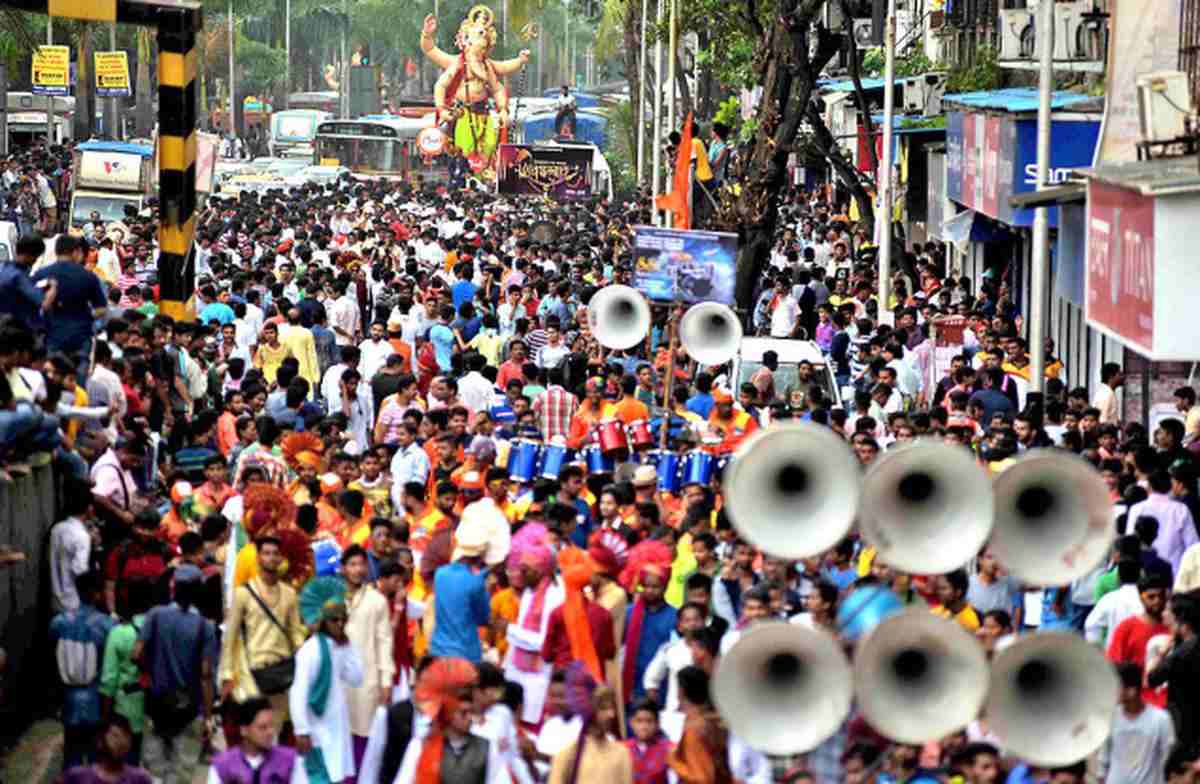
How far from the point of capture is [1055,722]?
357 inches

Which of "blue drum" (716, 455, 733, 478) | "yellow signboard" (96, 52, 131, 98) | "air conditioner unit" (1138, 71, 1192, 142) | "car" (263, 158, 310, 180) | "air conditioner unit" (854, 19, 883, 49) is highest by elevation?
"air conditioner unit" (854, 19, 883, 49)

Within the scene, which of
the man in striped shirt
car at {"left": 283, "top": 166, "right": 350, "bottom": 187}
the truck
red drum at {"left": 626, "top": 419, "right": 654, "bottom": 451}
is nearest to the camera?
red drum at {"left": 626, "top": 419, "right": 654, "bottom": 451}

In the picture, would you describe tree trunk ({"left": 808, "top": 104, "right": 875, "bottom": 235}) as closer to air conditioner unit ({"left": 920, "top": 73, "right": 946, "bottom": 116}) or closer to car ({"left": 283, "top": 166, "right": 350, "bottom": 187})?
air conditioner unit ({"left": 920, "top": 73, "right": 946, "bottom": 116})

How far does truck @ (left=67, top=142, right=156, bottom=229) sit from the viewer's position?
39188mm

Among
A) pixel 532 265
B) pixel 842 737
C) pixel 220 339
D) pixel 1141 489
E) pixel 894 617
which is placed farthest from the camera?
pixel 532 265

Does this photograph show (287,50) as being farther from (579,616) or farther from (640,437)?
(579,616)

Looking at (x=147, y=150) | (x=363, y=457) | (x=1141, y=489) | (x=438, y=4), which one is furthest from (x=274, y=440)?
(x=438, y=4)

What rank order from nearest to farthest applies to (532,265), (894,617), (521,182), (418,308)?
A: 1. (894,617)
2. (418,308)
3. (532,265)
4. (521,182)

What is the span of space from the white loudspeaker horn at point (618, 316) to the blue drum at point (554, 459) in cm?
254

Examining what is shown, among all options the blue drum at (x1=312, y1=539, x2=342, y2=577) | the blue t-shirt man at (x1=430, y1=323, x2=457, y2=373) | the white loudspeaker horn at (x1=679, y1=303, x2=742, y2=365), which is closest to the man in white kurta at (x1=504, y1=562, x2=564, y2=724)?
the blue drum at (x1=312, y1=539, x2=342, y2=577)

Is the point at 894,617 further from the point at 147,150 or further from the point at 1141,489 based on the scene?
the point at 147,150

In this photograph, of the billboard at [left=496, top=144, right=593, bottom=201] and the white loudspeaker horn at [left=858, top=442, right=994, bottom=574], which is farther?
the billboard at [left=496, top=144, right=593, bottom=201]

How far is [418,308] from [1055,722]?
51.2ft

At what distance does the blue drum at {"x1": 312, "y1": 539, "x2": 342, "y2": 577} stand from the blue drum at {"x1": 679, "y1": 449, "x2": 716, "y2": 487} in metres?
3.34
